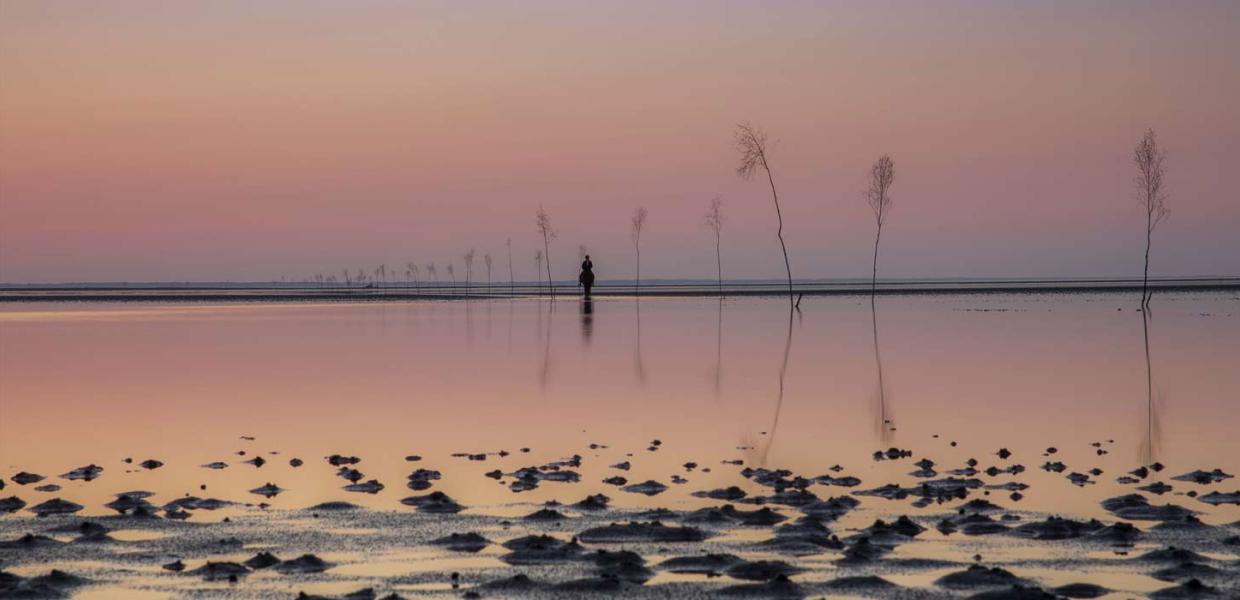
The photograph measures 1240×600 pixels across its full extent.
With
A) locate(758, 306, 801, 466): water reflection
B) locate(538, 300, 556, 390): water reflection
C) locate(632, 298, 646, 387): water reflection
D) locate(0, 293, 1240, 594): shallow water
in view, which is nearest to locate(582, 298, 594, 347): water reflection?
locate(0, 293, 1240, 594): shallow water

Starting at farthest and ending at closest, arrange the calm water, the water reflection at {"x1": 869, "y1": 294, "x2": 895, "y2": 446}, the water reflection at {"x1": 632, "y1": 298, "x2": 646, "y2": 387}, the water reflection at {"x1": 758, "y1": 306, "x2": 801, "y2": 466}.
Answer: the water reflection at {"x1": 632, "y1": 298, "x2": 646, "y2": 387}
the water reflection at {"x1": 869, "y1": 294, "x2": 895, "y2": 446}
the water reflection at {"x1": 758, "y1": 306, "x2": 801, "y2": 466}
the calm water

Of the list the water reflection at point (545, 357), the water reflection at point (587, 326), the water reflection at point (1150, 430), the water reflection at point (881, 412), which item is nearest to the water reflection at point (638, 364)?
the water reflection at point (587, 326)

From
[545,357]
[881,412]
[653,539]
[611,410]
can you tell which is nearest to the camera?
[653,539]

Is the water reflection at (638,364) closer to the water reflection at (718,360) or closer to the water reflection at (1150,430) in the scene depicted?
the water reflection at (718,360)

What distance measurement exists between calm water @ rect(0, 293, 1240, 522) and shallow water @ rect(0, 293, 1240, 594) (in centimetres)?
7

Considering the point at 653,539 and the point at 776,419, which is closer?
the point at 653,539

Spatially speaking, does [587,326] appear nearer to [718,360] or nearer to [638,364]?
[718,360]

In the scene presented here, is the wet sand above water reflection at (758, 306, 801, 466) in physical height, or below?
above

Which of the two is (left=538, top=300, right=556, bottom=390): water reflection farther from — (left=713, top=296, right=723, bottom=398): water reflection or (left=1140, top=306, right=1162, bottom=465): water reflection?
(left=1140, top=306, right=1162, bottom=465): water reflection

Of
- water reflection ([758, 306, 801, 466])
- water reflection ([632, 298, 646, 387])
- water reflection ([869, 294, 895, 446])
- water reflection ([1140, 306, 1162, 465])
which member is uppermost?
water reflection ([632, 298, 646, 387])

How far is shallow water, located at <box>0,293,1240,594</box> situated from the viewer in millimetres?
15062

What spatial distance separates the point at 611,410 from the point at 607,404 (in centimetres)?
97

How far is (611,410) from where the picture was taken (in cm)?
2234

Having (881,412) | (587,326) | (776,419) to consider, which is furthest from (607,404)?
(587,326)
